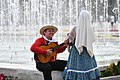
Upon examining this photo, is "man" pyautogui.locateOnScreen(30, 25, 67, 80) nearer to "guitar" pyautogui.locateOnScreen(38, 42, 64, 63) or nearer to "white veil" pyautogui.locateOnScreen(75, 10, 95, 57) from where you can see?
"guitar" pyautogui.locateOnScreen(38, 42, 64, 63)

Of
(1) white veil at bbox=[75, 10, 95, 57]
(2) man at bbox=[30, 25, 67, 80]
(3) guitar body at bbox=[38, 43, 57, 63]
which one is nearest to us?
(1) white veil at bbox=[75, 10, 95, 57]

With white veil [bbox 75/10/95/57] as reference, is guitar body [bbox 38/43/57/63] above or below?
below

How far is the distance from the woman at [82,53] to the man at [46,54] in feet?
1.14

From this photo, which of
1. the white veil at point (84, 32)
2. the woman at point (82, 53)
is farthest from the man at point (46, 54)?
the white veil at point (84, 32)

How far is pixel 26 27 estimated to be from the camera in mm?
23375

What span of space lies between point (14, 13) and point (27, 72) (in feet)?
55.5

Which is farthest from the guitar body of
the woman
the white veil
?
the white veil

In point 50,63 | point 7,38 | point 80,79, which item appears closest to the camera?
point 80,79

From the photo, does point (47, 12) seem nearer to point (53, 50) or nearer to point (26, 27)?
point (26, 27)

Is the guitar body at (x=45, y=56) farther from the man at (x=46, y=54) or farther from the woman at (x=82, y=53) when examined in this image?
the woman at (x=82, y=53)

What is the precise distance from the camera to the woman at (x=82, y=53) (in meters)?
6.41

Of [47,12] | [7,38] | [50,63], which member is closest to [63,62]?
[50,63]

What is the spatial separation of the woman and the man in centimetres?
35

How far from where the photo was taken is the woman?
21.0 ft
